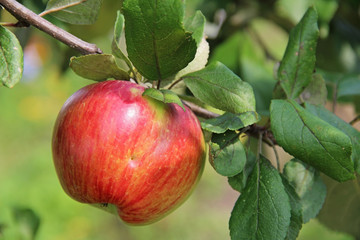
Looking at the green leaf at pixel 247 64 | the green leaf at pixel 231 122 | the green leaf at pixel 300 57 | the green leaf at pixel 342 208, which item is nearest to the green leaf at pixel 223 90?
the green leaf at pixel 231 122

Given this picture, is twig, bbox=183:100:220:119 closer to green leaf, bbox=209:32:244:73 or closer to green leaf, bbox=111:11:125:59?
green leaf, bbox=111:11:125:59

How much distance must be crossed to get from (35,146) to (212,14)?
1995 mm

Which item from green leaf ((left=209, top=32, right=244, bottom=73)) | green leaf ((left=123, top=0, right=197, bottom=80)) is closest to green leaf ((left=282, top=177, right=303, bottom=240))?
green leaf ((left=123, top=0, right=197, bottom=80))

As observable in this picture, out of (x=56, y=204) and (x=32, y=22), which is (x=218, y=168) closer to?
(x=32, y=22)

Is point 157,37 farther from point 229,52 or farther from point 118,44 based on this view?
point 229,52

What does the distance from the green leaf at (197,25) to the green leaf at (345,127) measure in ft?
0.62

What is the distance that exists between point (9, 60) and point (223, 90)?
27 cm

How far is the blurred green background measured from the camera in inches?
42.5

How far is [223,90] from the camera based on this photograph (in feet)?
1.94

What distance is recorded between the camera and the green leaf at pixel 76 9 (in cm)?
65

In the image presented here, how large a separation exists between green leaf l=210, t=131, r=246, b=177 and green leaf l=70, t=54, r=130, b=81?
0.50ft

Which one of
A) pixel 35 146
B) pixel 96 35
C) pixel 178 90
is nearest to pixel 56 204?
pixel 35 146

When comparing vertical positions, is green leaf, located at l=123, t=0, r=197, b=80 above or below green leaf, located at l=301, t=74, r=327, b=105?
above

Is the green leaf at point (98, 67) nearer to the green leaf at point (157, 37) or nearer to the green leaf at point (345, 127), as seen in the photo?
the green leaf at point (157, 37)
